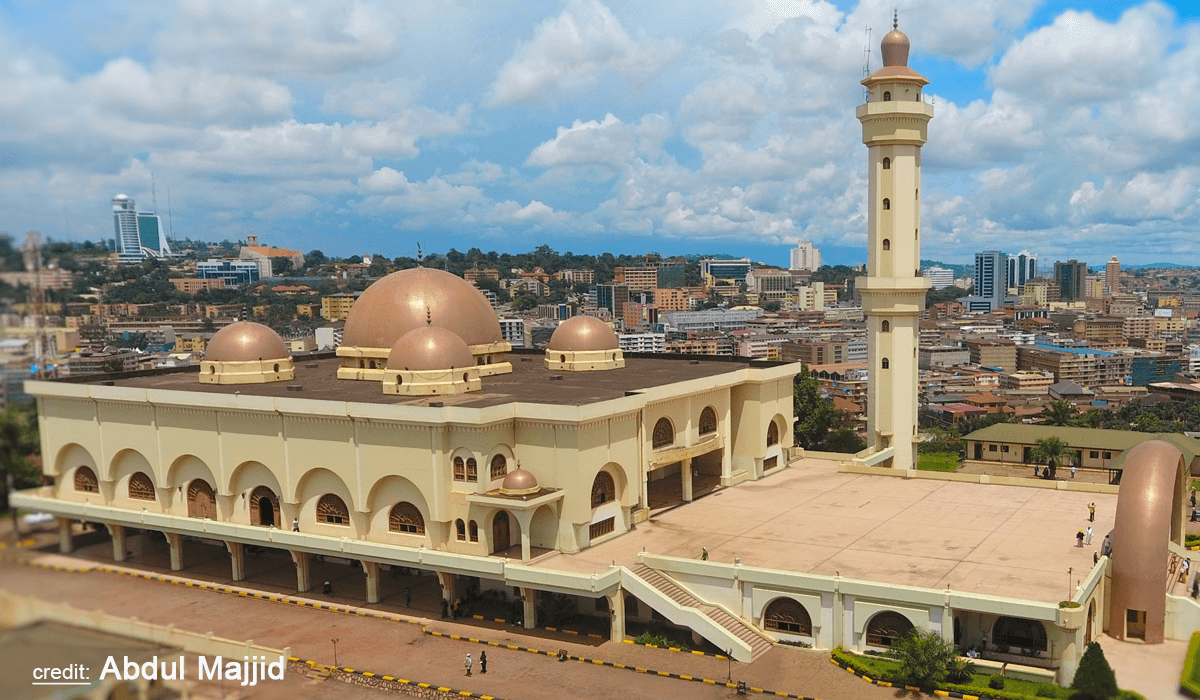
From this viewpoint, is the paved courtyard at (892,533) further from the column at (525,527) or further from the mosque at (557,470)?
the column at (525,527)

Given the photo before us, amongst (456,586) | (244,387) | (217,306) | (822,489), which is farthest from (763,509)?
(217,306)

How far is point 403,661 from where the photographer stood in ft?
80.0

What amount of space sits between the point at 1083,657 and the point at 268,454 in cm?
2348

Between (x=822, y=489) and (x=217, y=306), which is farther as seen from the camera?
(x=217, y=306)

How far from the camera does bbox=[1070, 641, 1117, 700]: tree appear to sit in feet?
68.0

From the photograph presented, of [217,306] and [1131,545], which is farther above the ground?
[217,306]

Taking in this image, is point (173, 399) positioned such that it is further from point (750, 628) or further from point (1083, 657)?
point (1083, 657)

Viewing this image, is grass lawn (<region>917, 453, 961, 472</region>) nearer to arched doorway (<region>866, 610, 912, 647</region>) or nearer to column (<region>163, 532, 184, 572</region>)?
arched doorway (<region>866, 610, 912, 647</region>)

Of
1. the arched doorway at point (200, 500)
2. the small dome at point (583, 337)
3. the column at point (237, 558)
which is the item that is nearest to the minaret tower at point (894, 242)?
the small dome at point (583, 337)

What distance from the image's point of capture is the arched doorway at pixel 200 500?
3209 centimetres

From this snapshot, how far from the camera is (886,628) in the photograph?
24.2 m

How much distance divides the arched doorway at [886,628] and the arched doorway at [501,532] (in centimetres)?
1059

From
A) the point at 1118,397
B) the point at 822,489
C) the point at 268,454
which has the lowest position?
the point at 1118,397

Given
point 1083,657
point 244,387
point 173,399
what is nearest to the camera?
point 1083,657
